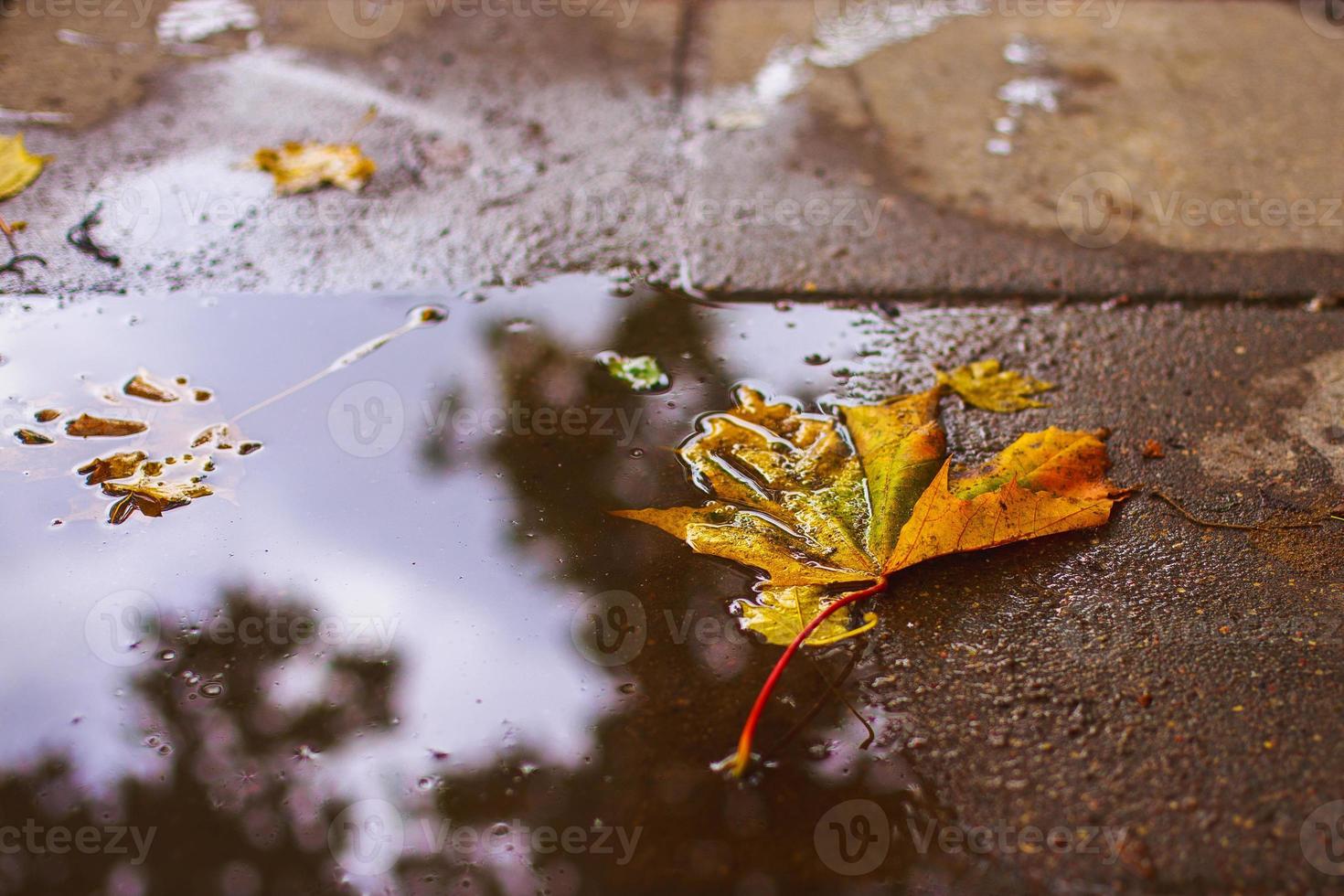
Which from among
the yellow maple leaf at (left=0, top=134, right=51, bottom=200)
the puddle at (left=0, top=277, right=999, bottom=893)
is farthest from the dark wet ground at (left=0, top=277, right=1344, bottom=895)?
the yellow maple leaf at (left=0, top=134, right=51, bottom=200)

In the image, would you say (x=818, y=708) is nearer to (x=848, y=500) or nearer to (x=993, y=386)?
(x=848, y=500)

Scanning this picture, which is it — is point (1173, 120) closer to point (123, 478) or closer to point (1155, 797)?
point (1155, 797)

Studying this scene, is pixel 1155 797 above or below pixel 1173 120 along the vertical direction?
below

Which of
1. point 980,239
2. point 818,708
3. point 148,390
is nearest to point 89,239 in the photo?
point 148,390

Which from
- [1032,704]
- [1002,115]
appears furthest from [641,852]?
[1002,115]

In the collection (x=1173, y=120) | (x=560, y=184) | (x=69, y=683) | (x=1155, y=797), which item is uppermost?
(x=1173, y=120)

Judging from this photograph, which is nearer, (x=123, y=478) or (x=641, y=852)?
(x=641, y=852)

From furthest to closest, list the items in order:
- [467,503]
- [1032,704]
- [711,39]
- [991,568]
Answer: [711,39]
[467,503]
[991,568]
[1032,704]

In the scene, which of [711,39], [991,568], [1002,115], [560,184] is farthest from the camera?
[711,39]
